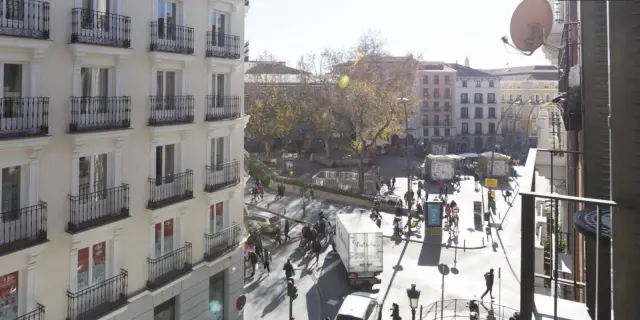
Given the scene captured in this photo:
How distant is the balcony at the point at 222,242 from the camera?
16.6 meters

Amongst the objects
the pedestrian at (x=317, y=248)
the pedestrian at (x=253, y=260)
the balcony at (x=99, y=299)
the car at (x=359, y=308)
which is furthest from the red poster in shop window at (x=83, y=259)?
the pedestrian at (x=317, y=248)

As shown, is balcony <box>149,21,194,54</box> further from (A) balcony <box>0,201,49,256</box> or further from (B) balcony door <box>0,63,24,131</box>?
(A) balcony <box>0,201,49,256</box>

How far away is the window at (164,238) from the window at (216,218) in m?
1.97

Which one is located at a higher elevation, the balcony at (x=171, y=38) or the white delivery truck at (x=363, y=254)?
the balcony at (x=171, y=38)

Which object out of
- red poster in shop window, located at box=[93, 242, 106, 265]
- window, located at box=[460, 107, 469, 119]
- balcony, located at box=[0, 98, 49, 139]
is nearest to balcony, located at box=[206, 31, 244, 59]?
balcony, located at box=[0, 98, 49, 139]

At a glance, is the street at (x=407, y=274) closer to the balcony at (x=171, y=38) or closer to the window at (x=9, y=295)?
the window at (x=9, y=295)

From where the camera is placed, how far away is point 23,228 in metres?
10.5

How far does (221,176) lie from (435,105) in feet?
240

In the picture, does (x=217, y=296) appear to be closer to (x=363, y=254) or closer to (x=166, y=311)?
(x=166, y=311)

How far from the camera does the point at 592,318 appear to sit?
4.53 m

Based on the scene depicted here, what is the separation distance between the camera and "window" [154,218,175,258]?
48.6 feet

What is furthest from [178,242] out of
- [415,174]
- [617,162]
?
[415,174]

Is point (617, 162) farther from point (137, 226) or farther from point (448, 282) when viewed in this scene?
point (448, 282)

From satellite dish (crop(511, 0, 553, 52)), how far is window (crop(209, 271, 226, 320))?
41.9 feet
